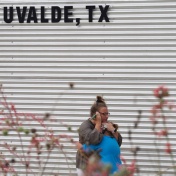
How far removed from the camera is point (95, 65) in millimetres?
10102

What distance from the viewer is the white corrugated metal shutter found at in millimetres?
9953

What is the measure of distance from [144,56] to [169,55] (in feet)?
1.26

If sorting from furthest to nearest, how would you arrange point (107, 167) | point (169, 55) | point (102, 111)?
point (169, 55) → point (102, 111) → point (107, 167)

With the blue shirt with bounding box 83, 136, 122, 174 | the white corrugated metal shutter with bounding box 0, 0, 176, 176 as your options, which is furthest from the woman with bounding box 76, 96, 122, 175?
the white corrugated metal shutter with bounding box 0, 0, 176, 176

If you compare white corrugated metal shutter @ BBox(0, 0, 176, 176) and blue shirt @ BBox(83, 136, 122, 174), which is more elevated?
white corrugated metal shutter @ BBox(0, 0, 176, 176)

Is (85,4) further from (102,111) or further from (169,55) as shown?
(102,111)

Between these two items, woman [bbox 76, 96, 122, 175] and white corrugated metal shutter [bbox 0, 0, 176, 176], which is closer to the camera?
woman [bbox 76, 96, 122, 175]

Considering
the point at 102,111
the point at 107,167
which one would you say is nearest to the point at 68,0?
the point at 102,111

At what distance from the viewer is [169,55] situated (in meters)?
9.92

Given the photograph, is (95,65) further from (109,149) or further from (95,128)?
(109,149)

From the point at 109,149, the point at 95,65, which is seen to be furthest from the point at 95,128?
the point at 95,65

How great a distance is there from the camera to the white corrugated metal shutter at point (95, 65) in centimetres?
995

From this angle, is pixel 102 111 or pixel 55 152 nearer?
pixel 102 111

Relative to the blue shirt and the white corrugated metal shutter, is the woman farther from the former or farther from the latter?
the white corrugated metal shutter
